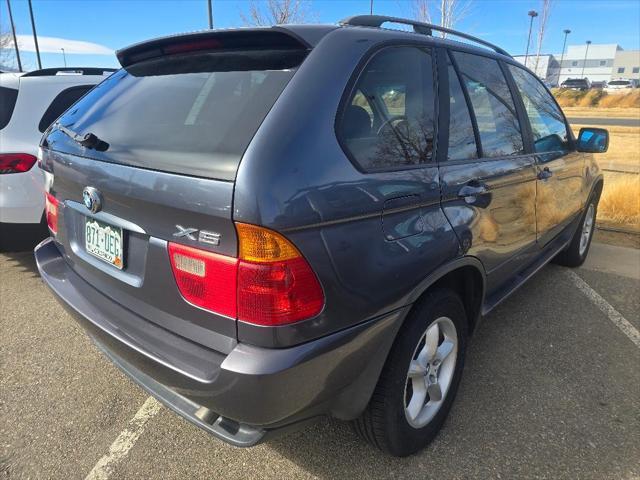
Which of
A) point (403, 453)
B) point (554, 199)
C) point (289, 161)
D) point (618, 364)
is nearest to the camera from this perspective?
point (289, 161)

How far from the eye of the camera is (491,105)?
2609mm

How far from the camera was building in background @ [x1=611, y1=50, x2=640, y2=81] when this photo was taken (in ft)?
313

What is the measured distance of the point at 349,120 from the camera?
1.68m

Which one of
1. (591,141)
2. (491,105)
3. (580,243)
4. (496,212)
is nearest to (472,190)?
(496,212)

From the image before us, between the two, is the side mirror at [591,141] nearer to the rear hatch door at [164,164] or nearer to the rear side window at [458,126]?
the rear side window at [458,126]

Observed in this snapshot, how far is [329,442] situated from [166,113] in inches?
65.9

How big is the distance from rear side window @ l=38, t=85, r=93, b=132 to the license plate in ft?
7.86

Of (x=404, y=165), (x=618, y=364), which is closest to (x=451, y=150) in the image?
(x=404, y=165)

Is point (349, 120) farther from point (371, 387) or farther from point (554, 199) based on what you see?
point (554, 199)

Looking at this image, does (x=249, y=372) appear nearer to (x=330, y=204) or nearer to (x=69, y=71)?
(x=330, y=204)

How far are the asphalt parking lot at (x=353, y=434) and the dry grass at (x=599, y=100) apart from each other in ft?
131

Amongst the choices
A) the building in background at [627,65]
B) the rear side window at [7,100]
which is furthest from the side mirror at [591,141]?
the building in background at [627,65]

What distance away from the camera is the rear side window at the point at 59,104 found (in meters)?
3.91

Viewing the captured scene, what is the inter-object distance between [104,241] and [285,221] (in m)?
0.94
